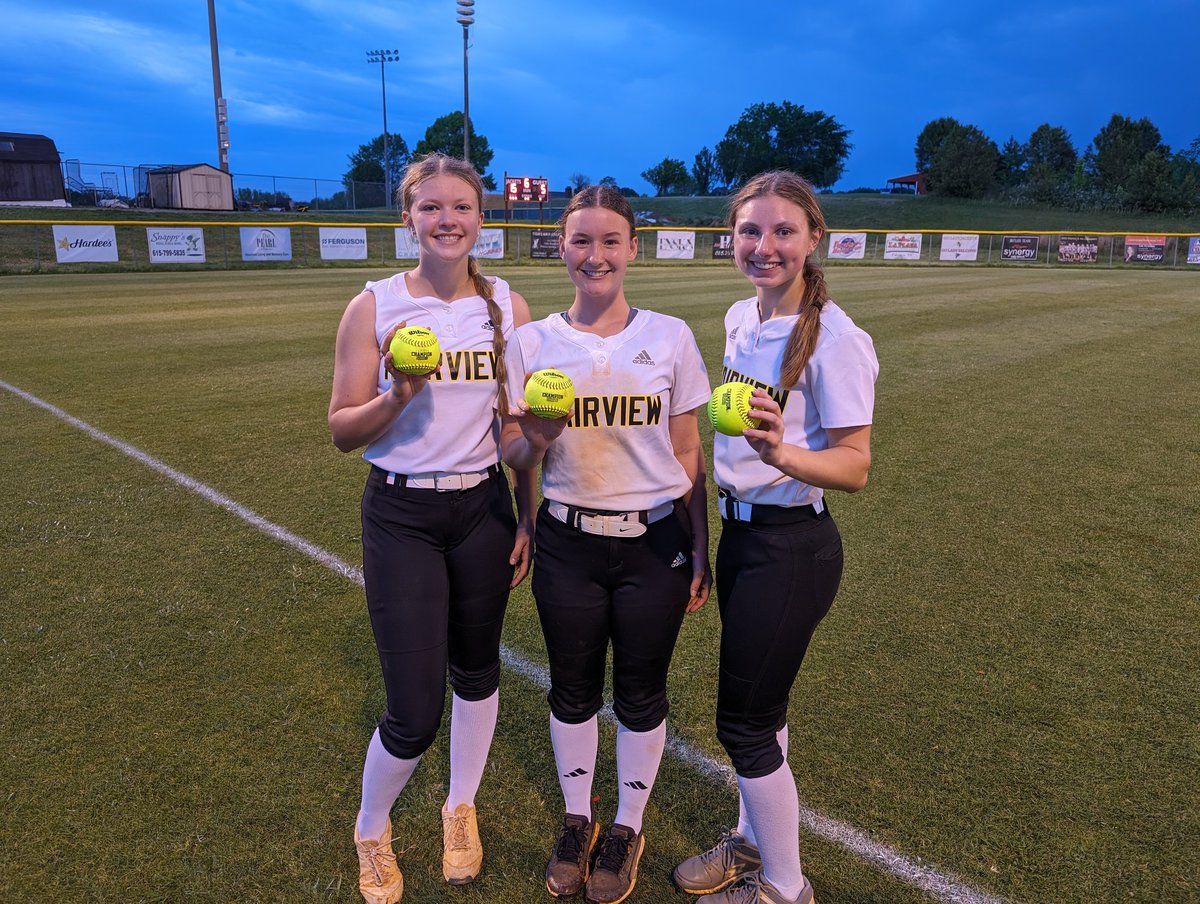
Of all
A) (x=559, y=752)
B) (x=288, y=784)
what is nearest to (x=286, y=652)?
(x=288, y=784)

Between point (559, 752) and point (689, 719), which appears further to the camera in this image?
point (689, 719)

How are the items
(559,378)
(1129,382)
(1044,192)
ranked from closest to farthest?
(559,378), (1129,382), (1044,192)

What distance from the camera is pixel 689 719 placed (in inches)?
148

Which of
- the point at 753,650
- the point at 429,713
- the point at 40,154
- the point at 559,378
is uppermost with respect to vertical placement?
the point at 40,154

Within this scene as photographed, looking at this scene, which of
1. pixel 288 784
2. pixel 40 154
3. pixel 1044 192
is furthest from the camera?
pixel 1044 192

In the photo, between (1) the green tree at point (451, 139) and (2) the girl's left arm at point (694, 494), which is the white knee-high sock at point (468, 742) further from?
(1) the green tree at point (451, 139)

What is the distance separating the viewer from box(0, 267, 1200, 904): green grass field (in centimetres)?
291

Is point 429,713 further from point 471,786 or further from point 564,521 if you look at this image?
point 564,521

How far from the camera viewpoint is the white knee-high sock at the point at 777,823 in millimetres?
2520

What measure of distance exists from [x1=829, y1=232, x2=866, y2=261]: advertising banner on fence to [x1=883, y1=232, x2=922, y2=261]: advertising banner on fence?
130cm

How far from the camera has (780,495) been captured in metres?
2.45

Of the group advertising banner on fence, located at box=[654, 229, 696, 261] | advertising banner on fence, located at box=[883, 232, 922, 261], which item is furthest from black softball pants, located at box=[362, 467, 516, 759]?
advertising banner on fence, located at box=[883, 232, 922, 261]

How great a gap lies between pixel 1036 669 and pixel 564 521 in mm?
2822

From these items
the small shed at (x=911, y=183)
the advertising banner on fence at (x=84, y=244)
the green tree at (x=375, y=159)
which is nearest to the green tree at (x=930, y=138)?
the small shed at (x=911, y=183)
